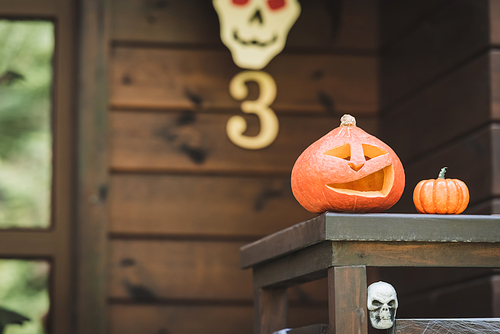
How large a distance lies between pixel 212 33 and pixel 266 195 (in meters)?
0.75

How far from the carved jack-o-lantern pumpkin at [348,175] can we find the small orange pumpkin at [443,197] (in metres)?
0.07

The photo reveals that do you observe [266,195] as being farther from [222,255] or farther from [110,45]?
[110,45]

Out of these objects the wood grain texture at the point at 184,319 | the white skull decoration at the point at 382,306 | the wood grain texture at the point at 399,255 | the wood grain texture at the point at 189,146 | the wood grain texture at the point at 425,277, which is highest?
the wood grain texture at the point at 189,146

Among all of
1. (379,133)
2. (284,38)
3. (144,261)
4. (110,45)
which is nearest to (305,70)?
(284,38)

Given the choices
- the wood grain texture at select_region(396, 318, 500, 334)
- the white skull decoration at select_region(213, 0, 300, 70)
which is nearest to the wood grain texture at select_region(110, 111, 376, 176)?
the white skull decoration at select_region(213, 0, 300, 70)

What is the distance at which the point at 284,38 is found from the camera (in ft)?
8.68

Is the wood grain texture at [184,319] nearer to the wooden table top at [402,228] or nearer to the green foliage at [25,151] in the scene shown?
the green foliage at [25,151]

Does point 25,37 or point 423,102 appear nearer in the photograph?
point 423,102

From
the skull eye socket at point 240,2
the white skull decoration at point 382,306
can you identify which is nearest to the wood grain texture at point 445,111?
the skull eye socket at point 240,2

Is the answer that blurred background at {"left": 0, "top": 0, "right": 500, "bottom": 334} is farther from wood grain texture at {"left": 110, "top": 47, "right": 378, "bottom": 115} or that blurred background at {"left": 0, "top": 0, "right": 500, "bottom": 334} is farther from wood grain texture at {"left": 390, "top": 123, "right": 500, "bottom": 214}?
wood grain texture at {"left": 390, "top": 123, "right": 500, "bottom": 214}

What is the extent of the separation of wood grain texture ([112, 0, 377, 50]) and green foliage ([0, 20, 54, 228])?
37 centimetres

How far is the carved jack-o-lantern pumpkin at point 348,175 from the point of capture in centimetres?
145

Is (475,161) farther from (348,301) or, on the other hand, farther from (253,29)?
(253,29)

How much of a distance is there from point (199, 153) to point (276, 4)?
0.71 m
